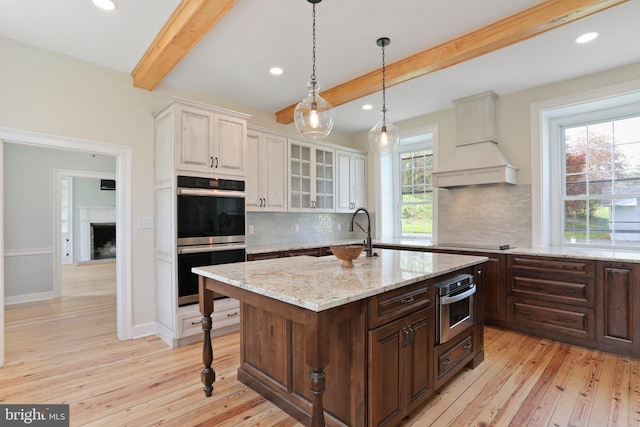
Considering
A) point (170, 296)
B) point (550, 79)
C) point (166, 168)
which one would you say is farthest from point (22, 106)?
point (550, 79)

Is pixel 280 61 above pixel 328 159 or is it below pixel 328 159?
above

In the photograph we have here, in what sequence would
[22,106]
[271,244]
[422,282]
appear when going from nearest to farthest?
1. [422,282]
2. [22,106]
3. [271,244]

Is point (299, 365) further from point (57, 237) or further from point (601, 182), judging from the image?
point (57, 237)

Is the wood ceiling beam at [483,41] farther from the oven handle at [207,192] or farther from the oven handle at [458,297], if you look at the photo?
the oven handle at [458,297]

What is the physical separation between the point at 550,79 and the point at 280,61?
301 cm

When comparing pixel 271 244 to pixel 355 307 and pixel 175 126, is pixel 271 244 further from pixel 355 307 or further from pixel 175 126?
pixel 355 307

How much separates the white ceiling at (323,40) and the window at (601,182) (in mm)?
780

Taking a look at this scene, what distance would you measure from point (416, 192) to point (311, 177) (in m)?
1.82

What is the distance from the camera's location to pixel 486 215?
14.0 feet

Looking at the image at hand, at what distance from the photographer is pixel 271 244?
183 inches

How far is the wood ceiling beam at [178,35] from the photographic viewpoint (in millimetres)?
2178

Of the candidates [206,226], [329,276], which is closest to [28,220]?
[206,226]

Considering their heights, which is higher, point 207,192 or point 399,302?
point 207,192

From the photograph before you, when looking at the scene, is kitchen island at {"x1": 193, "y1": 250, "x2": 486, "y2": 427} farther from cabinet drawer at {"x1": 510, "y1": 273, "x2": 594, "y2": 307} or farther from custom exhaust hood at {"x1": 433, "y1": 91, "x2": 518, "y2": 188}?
custom exhaust hood at {"x1": 433, "y1": 91, "x2": 518, "y2": 188}
